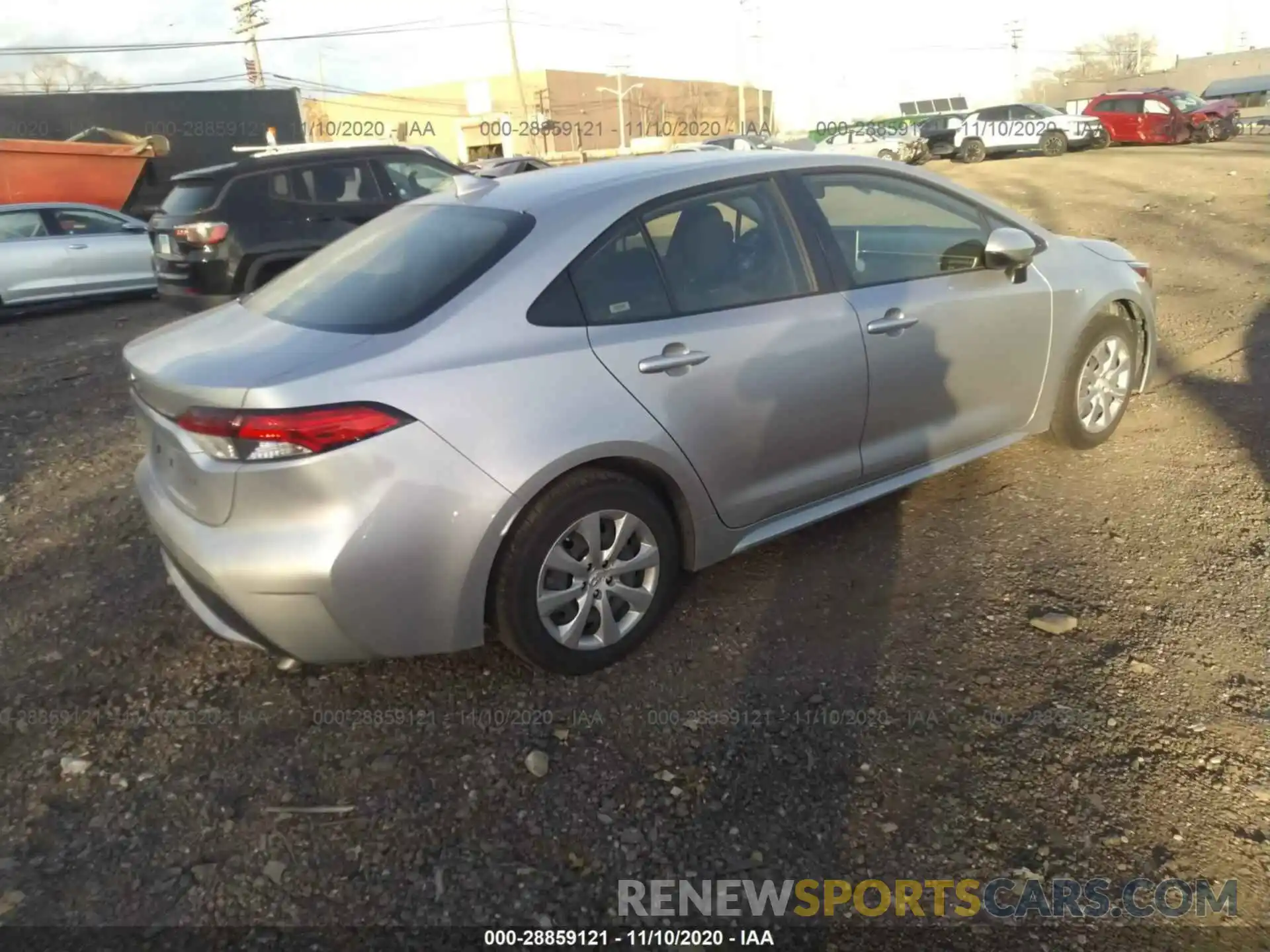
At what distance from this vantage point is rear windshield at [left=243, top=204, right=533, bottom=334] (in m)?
2.92

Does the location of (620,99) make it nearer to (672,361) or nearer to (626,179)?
(626,179)

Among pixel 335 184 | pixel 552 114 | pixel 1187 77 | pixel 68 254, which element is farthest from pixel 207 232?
pixel 1187 77

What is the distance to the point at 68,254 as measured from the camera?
10969mm

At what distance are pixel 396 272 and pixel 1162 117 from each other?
30.6 meters

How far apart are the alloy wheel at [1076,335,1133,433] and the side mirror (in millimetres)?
807

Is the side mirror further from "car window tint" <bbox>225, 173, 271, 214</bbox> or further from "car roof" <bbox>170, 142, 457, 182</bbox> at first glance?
"car roof" <bbox>170, 142, 457, 182</bbox>

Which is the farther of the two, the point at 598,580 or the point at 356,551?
the point at 598,580

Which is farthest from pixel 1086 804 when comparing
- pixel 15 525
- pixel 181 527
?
pixel 15 525

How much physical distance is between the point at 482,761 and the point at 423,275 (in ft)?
4.99

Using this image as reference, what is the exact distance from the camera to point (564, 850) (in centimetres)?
245

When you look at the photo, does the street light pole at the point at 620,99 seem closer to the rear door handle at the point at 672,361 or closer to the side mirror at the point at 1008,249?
the side mirror at the point at 1008,249

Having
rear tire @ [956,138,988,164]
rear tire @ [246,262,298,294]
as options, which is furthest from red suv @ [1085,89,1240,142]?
rear tire @ [246,262,298,294]

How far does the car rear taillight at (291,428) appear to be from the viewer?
98.8 inches

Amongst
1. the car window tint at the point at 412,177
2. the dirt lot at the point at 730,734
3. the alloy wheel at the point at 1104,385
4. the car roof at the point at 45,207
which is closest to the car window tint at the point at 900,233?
the alloy wheel at the point at 1104,385
